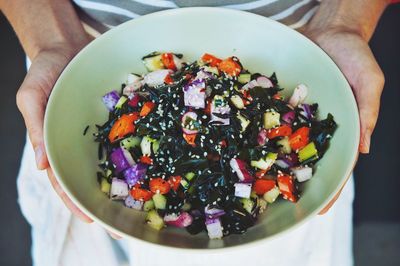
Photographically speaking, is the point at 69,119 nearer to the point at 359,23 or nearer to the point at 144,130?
the point at 144,130

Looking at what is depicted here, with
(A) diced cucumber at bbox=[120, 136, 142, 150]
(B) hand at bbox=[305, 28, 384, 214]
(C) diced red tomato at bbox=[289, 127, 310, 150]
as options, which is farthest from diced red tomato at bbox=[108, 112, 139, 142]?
(B) hand at bbox=[305, 28, 384, 214]

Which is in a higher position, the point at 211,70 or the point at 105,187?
the point at 211,70

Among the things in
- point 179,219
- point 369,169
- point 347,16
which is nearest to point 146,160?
point 179,219

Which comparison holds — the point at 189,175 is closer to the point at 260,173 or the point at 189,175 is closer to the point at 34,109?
the point at 260,173

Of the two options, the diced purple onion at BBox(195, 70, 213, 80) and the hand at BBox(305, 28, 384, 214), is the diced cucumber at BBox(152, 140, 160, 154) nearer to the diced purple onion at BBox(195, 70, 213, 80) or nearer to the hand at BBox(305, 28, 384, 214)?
the diced purple onion at BBox(195, 70, 213, 80)

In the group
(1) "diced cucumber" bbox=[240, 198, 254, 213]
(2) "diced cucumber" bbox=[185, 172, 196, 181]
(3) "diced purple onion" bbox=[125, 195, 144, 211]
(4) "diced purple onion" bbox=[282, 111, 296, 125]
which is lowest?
(3) "diced purple onion" bbox=[125, 195, 144, 211]
